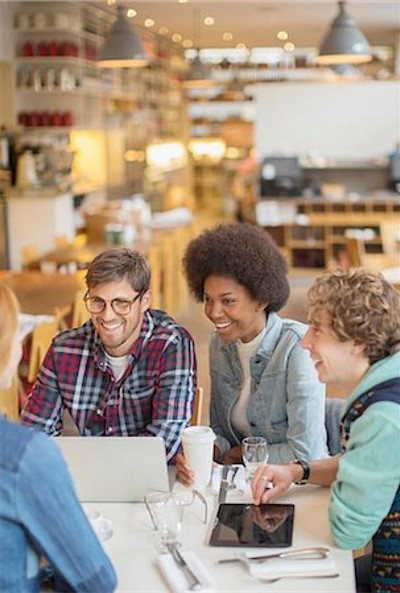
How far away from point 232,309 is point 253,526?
37.1 inches

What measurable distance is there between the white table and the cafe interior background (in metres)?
3.52

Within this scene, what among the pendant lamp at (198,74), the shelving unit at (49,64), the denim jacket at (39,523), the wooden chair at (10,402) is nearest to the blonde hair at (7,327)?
the denim jacket at (39,523)

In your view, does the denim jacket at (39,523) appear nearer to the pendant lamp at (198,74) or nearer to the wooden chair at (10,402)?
the wooden chair at (10,402)

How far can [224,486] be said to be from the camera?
2.53m

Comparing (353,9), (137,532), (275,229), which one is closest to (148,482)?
(137,532)

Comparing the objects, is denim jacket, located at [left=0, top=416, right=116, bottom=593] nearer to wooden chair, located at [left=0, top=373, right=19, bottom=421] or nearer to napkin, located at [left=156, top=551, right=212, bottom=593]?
napkin, located at [left=156, top=551, right=212, bottom=593]

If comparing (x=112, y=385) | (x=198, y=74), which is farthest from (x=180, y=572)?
(x=198, y=74)

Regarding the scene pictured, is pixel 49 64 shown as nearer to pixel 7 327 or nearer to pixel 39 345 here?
pixel 39 345

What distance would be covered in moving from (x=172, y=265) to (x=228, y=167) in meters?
11.3

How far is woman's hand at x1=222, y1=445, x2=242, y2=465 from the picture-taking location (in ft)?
9.98

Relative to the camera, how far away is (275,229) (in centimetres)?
1130

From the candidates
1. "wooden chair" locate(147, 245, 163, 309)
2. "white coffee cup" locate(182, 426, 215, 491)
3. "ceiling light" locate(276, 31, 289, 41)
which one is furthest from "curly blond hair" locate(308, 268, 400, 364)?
"ceiling light" locate(276, 31, 289, 41)

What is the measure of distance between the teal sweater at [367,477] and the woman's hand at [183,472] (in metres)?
0.52

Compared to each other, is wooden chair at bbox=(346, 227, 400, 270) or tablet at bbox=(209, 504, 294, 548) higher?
tablet at bbox=(209, 504, 294, 548)
